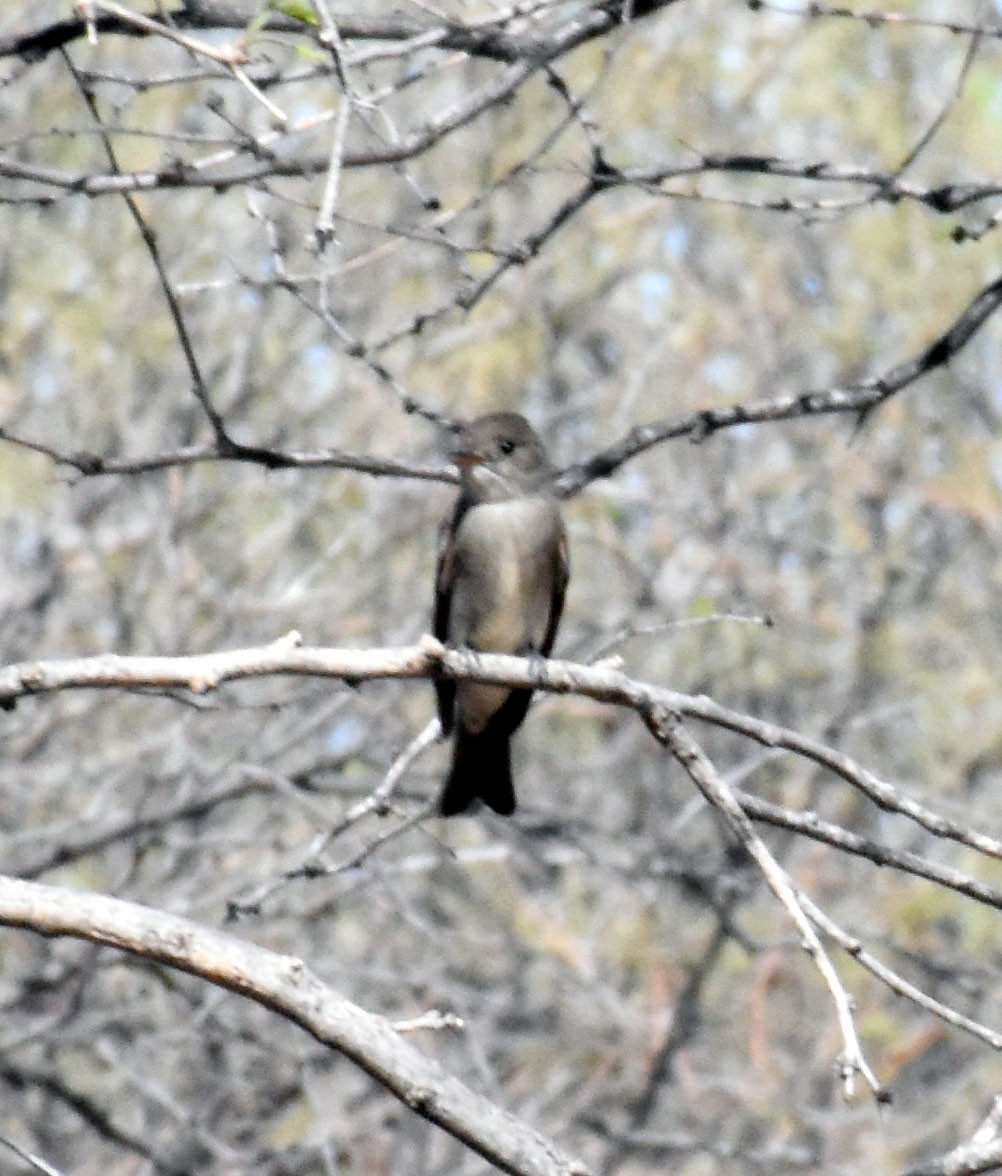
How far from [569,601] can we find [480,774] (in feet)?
13.9

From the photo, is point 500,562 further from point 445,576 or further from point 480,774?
point 480,774

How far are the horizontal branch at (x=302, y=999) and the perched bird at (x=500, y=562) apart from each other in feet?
9.93

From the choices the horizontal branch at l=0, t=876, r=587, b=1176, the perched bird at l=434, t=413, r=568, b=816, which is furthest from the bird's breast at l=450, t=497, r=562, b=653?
the horizontal branch at l=0, t=876, r=587, b=1176

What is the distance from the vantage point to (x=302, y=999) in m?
3.00

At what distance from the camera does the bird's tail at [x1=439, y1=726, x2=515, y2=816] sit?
221 inches

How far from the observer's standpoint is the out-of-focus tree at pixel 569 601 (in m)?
7.02

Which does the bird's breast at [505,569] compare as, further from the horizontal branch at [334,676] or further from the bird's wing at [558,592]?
the horizontal branch at [334,676]

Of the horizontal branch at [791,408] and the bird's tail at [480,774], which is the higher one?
the horizontal branch at [791,408]

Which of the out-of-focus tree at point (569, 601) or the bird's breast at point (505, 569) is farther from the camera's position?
the out-of-focus tree at point (569, 601)

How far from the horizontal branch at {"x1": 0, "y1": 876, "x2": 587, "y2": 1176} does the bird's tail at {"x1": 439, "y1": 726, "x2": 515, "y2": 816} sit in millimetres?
2353

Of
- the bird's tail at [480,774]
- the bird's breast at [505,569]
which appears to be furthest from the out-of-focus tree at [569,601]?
the bird's breast at [505,569]

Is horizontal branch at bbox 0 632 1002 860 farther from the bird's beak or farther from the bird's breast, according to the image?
the bird's breast

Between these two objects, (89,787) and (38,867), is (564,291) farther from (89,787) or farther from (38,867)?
(38,867)

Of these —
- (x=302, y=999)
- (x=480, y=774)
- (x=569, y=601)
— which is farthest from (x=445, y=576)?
(x=569, y=601)
